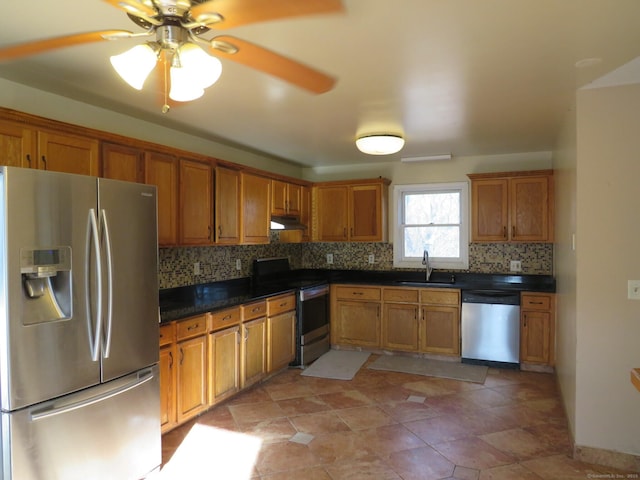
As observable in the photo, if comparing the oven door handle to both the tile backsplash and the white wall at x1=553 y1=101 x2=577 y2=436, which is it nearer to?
the tile backsplash

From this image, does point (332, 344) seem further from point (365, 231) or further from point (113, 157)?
point (113, 157)

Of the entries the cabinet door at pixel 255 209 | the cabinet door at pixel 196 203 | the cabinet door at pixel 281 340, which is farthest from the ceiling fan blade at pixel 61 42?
the cabinet door at pixel 281 340

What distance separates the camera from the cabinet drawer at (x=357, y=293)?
4969 millimetres

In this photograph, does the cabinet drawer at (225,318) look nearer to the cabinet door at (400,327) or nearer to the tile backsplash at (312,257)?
the tile backsplash at (312,257)

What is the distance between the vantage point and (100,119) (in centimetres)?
305

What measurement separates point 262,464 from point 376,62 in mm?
Result: 2502

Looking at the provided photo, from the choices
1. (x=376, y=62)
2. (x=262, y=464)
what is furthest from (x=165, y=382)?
(x=376, y=62)

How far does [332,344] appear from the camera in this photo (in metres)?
5.18

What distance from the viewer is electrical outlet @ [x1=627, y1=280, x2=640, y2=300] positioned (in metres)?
2.52

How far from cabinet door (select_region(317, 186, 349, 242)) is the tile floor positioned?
192cm

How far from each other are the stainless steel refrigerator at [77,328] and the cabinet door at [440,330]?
311 centimetres

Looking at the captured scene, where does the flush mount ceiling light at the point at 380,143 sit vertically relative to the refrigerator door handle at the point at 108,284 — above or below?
above

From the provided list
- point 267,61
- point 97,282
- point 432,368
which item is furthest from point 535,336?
point 97,282

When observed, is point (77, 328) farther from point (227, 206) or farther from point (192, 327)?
point (227, 206)
